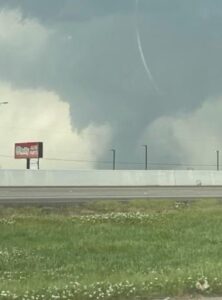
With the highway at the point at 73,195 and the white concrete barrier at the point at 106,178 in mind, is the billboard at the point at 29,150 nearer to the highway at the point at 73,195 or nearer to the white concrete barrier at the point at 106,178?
the white concrete barrier at the point at 106,178

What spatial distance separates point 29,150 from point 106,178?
42312 mm

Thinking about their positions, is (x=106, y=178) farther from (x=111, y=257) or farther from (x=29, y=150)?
(x=29, y=150)

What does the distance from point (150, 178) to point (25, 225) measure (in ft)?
123

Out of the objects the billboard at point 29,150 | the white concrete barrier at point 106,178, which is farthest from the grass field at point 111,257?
the billboard at point 29,150

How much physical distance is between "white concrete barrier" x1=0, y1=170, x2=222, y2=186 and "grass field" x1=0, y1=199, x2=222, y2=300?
101 ft

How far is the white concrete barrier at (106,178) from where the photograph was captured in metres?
52.2

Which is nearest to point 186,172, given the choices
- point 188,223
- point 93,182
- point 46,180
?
point 93,182

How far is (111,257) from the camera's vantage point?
1278cm

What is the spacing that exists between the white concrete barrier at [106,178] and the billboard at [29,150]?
38.8m

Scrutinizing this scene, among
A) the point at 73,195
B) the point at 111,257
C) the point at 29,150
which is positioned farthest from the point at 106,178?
the point at 29,150

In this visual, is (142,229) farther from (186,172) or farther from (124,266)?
(186,172)

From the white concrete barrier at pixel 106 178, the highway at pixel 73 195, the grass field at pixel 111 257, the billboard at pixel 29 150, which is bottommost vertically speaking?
the grass field at pixel 111 257

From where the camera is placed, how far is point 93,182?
178 ft

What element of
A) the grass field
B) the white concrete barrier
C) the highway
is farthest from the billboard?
the grass field
